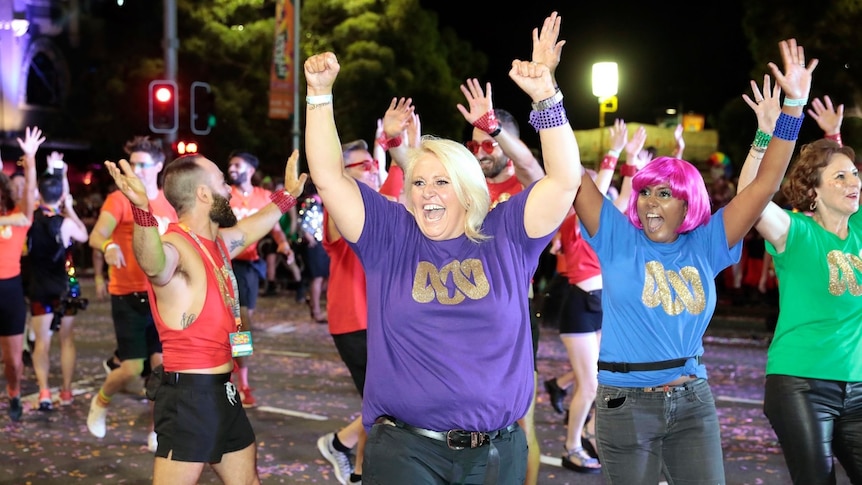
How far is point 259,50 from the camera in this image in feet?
98.0

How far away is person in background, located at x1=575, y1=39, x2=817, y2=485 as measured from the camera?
3.90 meters

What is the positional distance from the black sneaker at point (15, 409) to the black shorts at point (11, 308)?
55 cm

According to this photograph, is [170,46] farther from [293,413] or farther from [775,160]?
[775,160]

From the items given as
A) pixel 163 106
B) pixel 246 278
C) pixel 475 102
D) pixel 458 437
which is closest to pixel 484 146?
pixel 475 102

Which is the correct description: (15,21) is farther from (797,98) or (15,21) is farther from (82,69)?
(797,98)

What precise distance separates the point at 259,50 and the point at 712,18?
15.2 m

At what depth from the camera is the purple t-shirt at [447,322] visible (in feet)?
10.8

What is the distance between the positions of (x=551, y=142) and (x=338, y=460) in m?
3.61

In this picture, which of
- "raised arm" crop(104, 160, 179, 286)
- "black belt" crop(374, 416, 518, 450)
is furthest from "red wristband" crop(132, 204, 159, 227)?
"black belt" crop(374, 416, 518, 450)

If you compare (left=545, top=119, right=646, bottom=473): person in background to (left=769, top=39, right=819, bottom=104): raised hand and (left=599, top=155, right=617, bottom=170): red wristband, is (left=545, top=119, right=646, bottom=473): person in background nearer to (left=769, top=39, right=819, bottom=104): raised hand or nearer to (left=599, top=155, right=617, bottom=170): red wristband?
(left=599, top=155, right=617, bottom=170): red wristband

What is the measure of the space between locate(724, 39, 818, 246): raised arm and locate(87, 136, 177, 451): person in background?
4.40 m

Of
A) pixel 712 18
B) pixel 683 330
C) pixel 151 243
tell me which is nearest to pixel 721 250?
pixel 683 330

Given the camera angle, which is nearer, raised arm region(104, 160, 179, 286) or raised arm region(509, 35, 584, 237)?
raised arm region(509, 35, 584, 237)

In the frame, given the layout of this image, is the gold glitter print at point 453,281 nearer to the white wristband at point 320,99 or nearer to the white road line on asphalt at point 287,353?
the white wristband at point 320,99
